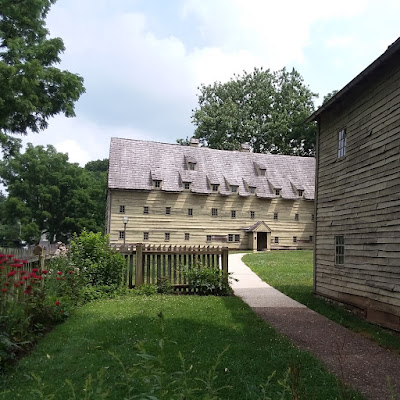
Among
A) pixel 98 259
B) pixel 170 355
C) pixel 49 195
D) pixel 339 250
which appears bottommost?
pixel 170 355

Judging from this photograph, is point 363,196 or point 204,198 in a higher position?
point 204,198

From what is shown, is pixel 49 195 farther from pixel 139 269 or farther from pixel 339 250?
pixel 339 250

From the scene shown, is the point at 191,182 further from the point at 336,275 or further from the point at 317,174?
the point at 336,275

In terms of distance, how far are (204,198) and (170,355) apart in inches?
1064

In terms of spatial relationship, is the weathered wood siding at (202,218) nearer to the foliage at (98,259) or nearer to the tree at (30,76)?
the tree at (30,76)

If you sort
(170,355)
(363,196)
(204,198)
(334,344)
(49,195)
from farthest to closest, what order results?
1. (49,195)
2. (204,198)
3. (363,196)
4. (334,344)
5. (170,355)

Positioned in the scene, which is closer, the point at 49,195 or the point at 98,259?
the point at 98,259

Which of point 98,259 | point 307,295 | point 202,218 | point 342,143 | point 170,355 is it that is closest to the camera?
point 170,355

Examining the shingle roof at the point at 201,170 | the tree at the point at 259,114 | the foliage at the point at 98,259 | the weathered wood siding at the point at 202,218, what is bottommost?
the foliage at the point at 98,259

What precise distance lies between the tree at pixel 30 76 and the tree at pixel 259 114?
3192 centimetres

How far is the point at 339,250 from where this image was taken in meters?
10.2

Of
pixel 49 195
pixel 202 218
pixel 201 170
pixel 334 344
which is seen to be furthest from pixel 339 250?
pixel 49 195

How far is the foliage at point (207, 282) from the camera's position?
10492mm

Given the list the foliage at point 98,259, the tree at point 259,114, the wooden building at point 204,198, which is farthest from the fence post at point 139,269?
the tree at point 259,114
